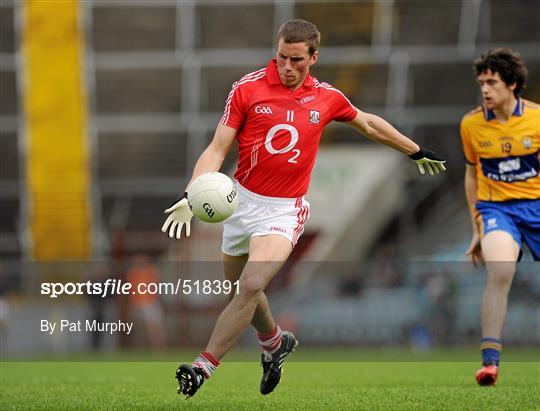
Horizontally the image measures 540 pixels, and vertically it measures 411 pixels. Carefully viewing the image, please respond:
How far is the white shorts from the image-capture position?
7.13 metres

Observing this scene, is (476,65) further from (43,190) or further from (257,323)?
(43,190)

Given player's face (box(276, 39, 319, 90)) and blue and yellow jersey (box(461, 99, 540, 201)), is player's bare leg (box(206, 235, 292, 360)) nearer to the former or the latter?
player's face (box(276, 39, 319, 90))

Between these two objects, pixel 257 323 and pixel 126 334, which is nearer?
pixel 257 323

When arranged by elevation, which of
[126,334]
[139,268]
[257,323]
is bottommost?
[126,334]

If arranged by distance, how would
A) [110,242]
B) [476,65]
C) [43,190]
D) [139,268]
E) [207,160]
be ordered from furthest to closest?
[43,190] → [110,242] → [139,268] → [476,65] → [207,160]

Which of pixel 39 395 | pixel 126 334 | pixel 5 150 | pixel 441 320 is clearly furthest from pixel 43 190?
pixel 39 395

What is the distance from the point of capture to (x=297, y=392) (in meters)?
7.95

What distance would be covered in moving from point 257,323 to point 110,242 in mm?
13709

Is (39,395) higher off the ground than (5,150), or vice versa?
(39,395)

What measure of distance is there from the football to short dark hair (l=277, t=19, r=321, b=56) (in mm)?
983

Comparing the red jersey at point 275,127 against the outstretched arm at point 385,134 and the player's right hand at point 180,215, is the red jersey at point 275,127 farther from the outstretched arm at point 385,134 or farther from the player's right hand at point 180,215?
the player's right hand at point 180,215

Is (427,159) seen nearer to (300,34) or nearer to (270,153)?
(270,153)

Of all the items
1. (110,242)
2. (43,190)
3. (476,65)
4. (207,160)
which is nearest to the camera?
(207,160)

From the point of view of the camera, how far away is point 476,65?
28.1 feet
